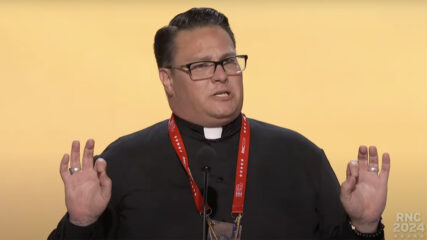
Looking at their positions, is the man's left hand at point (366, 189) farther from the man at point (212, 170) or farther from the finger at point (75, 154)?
the finger at point (75, 154)

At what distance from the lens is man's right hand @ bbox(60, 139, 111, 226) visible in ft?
8.87

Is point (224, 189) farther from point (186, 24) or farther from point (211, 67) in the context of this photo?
point (186, 24)

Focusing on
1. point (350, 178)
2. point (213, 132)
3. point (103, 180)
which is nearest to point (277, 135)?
point (213, 132)

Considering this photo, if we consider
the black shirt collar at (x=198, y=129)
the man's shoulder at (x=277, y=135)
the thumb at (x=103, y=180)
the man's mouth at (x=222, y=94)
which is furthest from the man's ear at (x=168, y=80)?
the thumb at (x=103, y=180)

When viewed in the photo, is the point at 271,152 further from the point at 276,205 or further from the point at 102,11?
the point at 102,11

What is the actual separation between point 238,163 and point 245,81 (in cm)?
88

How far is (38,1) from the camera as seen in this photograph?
3.79 m

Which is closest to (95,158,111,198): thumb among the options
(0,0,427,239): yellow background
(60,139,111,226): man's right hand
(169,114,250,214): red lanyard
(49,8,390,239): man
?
(60,139,111,226): man's right hand

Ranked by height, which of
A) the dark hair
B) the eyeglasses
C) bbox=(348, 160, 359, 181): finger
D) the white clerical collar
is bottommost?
bbox=(348, 160, 359, 181): finger

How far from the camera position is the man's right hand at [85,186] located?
2703mm

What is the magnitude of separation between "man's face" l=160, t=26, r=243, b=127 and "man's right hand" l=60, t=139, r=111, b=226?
0.54 m

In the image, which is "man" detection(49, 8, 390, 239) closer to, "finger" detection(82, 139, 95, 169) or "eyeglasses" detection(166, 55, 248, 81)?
"eyeglasses" detection(166, 55, 248, 81)

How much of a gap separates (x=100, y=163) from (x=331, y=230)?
3.25ft

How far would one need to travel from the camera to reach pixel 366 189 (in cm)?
271
